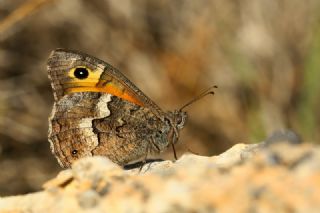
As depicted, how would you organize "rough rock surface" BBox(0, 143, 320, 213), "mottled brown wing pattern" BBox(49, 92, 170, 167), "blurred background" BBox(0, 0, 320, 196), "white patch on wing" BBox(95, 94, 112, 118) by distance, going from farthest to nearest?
"blurred background" BBox(0, 0, 320, 196)
"white patch on wing" BBox(95, 94, 112, 118)
"mottled brown wing pattern" BBox(49, 92, 170, 167)
"rough rock surface" BBox(0, 143, 320, 213)

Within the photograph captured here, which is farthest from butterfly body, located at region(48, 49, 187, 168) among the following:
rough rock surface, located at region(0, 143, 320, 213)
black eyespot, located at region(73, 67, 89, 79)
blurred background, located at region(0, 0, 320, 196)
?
blurred background, located at region(0, 0, 320, 196)

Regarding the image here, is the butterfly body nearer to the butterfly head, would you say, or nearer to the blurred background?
the butterfly head

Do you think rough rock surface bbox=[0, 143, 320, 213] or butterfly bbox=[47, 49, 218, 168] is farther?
butterfly bbox=[47, 49, 218, 168]

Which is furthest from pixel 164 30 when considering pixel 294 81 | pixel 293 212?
Result: pixel 293 212

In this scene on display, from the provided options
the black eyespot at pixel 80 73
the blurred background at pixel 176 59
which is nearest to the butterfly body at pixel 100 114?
the black eyespot at pixel 80 73

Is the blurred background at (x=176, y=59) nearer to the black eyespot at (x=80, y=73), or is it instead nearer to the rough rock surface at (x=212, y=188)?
the black eyespot at (x=80, y=73)

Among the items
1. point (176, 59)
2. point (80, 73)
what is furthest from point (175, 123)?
point (176, 59)

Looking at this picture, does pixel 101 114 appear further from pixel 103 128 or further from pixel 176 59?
pixel 176 59
